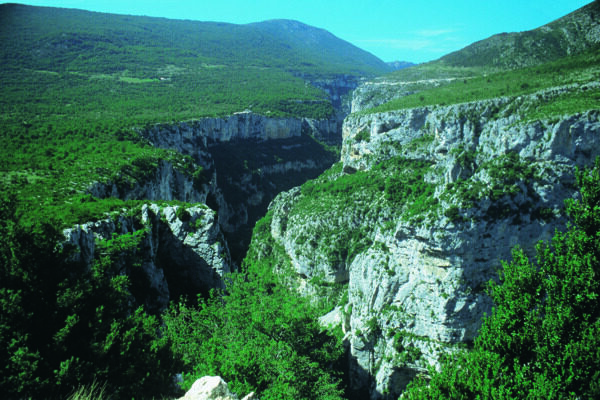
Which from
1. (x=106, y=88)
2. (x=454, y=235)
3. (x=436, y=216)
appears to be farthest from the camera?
(x=106, y=88)

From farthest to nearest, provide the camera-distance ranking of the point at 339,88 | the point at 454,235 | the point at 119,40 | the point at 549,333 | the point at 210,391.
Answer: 1. the point at 339,88
2. the point at 119,40
3. the point at 454,235
4. the point at 549,333
5. the point at 210,391

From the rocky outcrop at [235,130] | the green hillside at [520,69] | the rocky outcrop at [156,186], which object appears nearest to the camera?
the rocky outcrop at [156,186]

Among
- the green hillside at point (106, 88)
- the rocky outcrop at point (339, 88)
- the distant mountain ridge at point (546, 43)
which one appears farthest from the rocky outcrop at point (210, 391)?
the rocky outcrop at point (339, 88)

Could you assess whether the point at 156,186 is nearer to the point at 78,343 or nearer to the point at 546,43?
the point at 78,343

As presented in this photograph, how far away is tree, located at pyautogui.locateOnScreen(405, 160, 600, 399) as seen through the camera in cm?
1000

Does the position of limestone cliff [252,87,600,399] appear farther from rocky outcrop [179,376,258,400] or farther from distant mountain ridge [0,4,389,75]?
distant mountain ridge [0,4,389,75]

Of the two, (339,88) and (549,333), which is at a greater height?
(339,88)

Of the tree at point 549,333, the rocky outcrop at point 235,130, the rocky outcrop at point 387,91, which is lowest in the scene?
the tree at point 549,333

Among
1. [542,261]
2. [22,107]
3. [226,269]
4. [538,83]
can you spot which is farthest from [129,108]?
[542,261]

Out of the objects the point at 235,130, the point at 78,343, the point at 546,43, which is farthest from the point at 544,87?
the point at 235,130

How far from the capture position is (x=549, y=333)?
10.8m

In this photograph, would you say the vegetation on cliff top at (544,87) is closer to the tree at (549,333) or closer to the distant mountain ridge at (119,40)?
the tree at (549,333)

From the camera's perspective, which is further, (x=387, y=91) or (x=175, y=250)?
(x=387, y=91)

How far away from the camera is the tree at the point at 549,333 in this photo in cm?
1000
